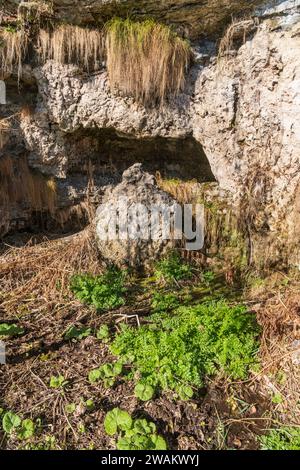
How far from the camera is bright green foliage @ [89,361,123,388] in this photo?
2457mm

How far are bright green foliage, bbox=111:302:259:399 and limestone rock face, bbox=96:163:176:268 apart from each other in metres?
1.06

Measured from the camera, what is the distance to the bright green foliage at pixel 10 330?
2.79 m

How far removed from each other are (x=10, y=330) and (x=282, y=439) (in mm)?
2036

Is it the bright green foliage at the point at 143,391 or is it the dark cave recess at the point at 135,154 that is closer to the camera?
the bright green foliage at the point at 143,391

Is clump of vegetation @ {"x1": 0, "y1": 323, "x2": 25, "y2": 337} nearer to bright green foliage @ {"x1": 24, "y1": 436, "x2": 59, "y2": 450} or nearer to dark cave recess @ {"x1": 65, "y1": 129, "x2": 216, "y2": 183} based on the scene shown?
bright green foliage @ {"x1": 24, "y1": 436, "x2": 59, "y2": 450}

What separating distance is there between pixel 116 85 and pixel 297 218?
2506mm

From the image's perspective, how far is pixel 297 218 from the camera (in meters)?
3.58

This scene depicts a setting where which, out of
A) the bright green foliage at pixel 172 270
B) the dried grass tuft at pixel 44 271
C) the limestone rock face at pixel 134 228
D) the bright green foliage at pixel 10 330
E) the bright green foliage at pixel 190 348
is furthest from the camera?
the limestone rock face at pixel 134 228

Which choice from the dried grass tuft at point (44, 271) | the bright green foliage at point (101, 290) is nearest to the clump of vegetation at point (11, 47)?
the dried grass tuft at point (44, 271)

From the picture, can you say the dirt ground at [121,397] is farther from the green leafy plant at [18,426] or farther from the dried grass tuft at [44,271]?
the dried grass tuft at [44,271]

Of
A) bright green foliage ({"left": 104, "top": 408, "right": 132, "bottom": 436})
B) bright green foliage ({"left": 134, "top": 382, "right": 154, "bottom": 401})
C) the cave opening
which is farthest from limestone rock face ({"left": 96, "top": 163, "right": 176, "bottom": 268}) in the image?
bright green foliage ({"left": 104, "top": 408, "right": 132, "bottom": 436})

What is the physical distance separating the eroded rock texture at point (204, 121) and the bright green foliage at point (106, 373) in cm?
211

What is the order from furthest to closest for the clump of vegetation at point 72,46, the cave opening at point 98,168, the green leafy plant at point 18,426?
the cave opening at point 98,168, the clump of vegetation at point 72,46, the green leafy plant at point 18,426

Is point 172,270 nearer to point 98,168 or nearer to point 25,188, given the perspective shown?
point 98,168
